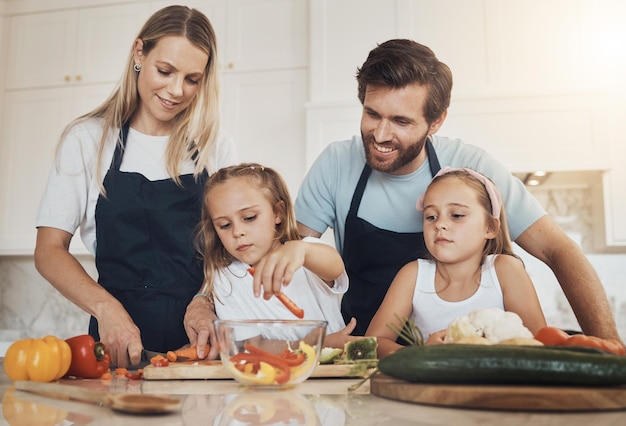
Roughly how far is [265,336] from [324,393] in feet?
0.39

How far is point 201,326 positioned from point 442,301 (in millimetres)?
590

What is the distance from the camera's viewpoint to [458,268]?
5.26ft

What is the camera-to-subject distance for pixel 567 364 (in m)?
0.76

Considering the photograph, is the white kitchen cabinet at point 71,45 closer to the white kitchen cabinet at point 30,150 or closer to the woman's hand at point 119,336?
the white kitchen cabinet at point 30,150

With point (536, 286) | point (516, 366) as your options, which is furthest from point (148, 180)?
point (536, 286)

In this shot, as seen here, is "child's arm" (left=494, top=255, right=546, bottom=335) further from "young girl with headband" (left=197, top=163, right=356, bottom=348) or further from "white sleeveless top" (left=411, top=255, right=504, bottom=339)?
"young girl with headband" (left=197, top=163, right=356, bottom=348)

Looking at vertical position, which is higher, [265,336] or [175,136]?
[175,136]

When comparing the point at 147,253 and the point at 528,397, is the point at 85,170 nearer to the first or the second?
the point at 147,253

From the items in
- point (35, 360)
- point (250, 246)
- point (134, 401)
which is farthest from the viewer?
point (250, 246)

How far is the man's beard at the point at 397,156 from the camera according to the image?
5.57 ft

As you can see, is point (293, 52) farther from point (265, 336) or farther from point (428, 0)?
point (265, 336)

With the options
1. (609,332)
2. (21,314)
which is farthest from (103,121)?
(21,314)

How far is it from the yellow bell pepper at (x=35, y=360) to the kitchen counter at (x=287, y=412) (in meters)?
0.09

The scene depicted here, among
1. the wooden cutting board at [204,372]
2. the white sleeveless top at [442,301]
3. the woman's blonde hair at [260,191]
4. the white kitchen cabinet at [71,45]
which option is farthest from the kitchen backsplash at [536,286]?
the wooden cutting board at [204,372]
